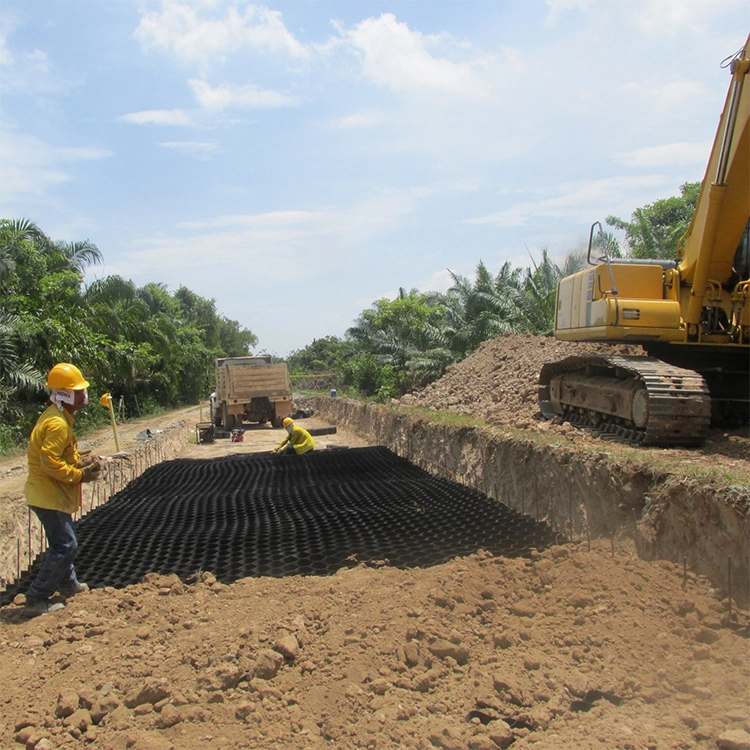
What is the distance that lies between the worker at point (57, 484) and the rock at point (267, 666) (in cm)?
194

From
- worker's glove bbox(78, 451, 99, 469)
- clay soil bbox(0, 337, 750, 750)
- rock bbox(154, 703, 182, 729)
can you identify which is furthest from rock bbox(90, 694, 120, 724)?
worker's glove bbox(78, 451, 99, 469)

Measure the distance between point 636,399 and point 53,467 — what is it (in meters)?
6.16

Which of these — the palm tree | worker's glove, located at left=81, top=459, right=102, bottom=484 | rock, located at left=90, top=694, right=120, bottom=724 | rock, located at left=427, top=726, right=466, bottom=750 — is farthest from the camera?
the palm tree

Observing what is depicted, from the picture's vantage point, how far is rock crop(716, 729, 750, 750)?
8.32 ft

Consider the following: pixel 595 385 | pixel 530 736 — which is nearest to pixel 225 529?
pixel 530 736

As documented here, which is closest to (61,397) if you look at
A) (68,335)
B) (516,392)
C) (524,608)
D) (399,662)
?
(399,662)

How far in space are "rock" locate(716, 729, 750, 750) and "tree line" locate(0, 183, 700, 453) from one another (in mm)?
10785

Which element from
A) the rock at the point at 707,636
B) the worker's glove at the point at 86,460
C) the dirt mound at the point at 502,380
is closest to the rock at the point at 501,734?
the rock at the point at 707,636

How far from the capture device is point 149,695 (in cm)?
320

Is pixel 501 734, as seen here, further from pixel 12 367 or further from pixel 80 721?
pixel 12 367

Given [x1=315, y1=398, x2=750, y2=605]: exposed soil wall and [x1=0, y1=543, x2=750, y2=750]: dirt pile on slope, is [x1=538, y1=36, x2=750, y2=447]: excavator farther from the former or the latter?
[x1=0, y1=543, x2=750, y2=750]: dirt pile on slope

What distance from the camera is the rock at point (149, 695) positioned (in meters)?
3.20

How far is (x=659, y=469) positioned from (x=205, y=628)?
3.73 meters

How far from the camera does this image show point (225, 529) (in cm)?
674
